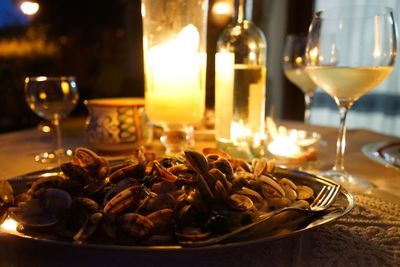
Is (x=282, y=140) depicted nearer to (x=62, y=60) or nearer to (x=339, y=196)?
(x=339, y=196)

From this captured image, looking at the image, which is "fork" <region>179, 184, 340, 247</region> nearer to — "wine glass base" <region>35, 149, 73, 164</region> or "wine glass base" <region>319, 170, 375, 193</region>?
"wine glass base" <region>319, 170, 375, 193</region>

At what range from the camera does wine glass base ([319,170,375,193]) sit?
64 cm

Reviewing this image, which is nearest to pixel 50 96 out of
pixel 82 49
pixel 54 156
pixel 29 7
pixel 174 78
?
pixel 54 156

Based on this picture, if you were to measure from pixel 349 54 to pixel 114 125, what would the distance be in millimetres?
464

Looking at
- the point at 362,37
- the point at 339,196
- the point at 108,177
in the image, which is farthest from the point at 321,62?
the point at 108,177

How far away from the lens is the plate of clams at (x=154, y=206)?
346mm

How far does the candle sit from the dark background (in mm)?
1396

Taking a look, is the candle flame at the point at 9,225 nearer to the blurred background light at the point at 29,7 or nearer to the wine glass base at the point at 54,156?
the wine glass base at the point at 54,156

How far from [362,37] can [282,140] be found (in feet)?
0.93

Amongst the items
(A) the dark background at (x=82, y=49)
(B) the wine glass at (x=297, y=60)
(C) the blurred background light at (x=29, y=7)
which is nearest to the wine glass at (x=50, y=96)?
(B) the wine glass at (x=297, y=60)

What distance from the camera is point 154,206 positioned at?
0.39 metres

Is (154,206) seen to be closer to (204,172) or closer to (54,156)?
(204,172)

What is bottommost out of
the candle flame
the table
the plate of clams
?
the table

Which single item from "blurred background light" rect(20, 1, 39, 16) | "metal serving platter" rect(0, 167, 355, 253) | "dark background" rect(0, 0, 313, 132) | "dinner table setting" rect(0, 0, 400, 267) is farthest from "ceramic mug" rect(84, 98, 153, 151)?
"blurred background light" rect(20, 1, 39, 16)
